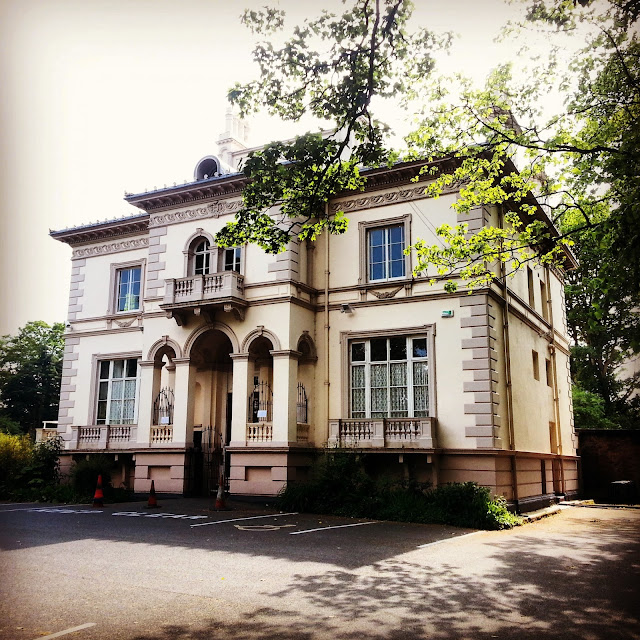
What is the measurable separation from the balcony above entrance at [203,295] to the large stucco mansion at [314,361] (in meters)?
0.05

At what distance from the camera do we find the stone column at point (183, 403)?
67.8ft

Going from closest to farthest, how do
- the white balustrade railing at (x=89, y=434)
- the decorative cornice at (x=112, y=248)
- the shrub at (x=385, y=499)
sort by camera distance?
1. the shrub at (x=385, y=499)
2. the white balustrade railing at (x=89, y=434)
3. the decorative cornice at (x=112, y=248)

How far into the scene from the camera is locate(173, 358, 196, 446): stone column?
67.8 ft

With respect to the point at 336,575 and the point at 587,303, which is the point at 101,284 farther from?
the point at 587,303

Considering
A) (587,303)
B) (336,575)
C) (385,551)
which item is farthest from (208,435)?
(587,303)

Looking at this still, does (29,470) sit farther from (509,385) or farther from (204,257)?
(509,385)

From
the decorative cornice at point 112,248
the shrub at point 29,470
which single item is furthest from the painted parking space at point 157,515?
the decorative cornice at point 112,248

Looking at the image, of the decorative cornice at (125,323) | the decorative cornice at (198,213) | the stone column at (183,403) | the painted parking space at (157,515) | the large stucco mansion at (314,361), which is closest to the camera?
the painted parking space at (157,515)

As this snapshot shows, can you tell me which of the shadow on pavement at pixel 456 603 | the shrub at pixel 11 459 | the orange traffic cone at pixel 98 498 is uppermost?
the shrub at pixel 11 459

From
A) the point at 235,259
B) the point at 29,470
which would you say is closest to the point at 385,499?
the point at 235,259

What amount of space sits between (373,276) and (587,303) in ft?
75.2

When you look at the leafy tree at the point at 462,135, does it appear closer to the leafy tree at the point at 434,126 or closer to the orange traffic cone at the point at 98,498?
the leafy tree at the point at 434,126

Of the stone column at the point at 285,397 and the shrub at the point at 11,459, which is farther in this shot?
the shrub at the point at 11,459

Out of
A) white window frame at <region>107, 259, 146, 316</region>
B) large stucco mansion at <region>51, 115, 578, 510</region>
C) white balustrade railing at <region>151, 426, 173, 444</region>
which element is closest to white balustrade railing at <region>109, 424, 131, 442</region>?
large stucco mansion at <region>51, 115, 578, 510</region>
